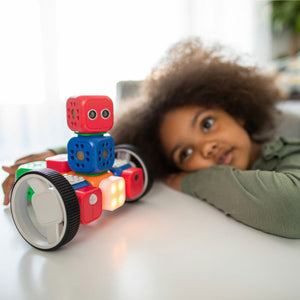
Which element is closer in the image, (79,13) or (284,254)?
(284,254)

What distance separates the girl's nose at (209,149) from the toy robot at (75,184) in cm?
28

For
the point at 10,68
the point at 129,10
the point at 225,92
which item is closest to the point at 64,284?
the point at 225,92

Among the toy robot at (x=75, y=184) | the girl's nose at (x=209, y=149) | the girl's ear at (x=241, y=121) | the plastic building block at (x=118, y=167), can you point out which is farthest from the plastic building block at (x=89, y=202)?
the girl's ear at (x=241, y=121)

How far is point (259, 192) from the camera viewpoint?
1.80 ft

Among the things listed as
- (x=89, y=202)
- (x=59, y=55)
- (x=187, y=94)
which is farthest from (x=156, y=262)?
(x=59, y=55)

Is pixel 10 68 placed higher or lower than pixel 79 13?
lower

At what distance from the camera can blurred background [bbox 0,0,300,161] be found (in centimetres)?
132

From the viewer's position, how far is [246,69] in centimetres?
101

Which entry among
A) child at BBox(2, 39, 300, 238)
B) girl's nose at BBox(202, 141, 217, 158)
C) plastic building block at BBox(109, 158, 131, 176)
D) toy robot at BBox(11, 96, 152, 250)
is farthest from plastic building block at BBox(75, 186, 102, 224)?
girl's nose at BBox(202, 141, 217, 158)

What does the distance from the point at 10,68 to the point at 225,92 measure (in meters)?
0.98

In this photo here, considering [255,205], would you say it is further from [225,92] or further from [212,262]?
[225,92]

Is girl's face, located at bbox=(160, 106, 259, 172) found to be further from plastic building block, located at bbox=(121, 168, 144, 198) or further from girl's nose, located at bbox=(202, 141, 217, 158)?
plastic building block, located at bbox=(121, 168, 144, 198)

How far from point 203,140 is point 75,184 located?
1.48ft

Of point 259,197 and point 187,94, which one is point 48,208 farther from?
point 187,94
